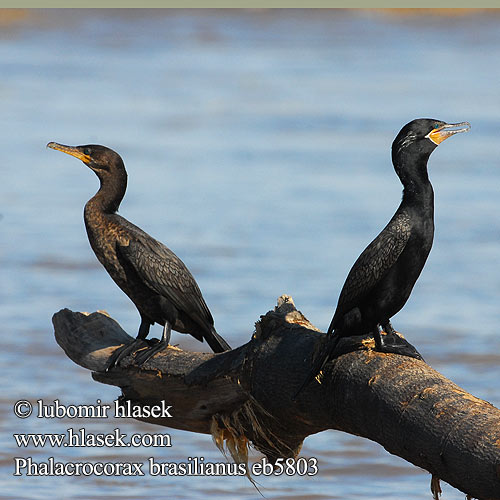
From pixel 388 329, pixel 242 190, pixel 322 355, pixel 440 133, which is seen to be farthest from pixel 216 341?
pixel 242 190

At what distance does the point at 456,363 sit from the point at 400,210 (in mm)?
3923

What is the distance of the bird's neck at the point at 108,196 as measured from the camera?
5.75 meters

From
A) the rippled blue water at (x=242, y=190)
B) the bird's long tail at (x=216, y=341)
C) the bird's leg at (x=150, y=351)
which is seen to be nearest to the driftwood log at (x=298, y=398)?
the bird's leg at (x=150, y=351)

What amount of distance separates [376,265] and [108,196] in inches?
63.4

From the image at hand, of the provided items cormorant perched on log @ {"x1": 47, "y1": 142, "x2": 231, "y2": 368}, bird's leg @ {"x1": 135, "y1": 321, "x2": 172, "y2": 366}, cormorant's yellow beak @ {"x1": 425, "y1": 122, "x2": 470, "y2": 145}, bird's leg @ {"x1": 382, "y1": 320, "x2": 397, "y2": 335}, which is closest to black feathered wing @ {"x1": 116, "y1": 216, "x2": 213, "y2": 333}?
cormorant perched on log @ {"x1": 47, "y1": 142, "x2": 231, "y2": 368}

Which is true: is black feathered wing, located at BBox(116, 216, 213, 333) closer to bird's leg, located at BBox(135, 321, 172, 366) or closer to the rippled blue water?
bird's leg, located at BBox(135, 321, 172, 366)

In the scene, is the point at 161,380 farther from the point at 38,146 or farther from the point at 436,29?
the point at 436,29

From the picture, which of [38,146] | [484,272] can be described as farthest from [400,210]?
[38,146]

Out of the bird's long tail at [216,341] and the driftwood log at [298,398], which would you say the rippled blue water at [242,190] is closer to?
the bird's long tail at [216,341]

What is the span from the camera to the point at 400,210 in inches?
189

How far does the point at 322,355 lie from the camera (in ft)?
15.0

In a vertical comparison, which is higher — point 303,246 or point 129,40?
point 129,40

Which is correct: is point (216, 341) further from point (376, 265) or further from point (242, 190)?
point (242, 190)

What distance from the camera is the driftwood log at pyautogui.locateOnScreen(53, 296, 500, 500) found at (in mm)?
4027
